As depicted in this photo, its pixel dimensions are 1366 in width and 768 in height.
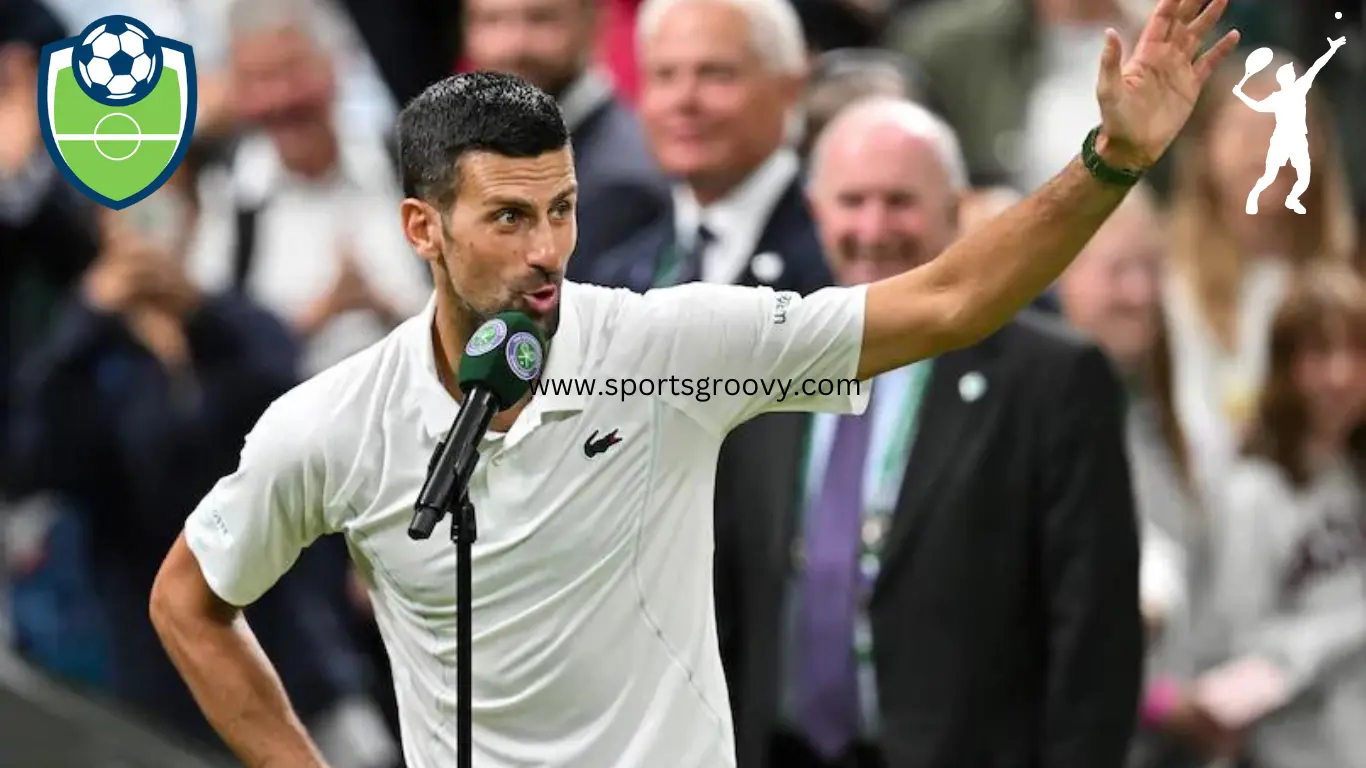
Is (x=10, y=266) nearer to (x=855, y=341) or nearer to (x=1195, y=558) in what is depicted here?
(x=1195, y=558)

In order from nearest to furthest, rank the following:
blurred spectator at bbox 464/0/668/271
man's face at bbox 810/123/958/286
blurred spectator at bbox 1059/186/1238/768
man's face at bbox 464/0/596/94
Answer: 1. man's face at bbox 810/123/958/286
2. blurred spectator at bbox 464/0/668/271
3. man's face at bbox 464/0/596/94
4. blurred spectator at bbox 1059/186/1238/768

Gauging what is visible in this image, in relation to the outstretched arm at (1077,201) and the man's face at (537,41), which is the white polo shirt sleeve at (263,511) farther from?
A: the man's face at (537,41)

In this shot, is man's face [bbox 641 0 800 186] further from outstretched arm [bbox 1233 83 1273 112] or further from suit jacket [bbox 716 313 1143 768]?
outstretched arm [bbox 1233 83 1273 112]

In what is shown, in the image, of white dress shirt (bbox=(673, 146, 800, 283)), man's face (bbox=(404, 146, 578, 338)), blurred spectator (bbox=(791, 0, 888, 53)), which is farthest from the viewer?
blurred spectator (bbox=(791, 0, 888, 53))

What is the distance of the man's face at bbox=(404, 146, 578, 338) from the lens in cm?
334

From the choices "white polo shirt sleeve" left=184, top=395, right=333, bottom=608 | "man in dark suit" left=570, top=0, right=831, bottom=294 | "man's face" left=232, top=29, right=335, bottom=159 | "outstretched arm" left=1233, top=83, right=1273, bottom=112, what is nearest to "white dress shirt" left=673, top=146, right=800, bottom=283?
"man in dark suit" left=570, top=0, right=831, bottom=294

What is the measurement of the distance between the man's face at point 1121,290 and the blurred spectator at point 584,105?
3.48 feet

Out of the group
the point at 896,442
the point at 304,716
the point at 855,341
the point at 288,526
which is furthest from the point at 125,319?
the point at 855,341

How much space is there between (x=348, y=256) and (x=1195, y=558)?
1642 millimetres

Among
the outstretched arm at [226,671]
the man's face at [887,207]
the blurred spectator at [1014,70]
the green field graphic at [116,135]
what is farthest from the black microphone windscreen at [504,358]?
the blurred spectator at [1014,70]

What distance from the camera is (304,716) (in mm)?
5621

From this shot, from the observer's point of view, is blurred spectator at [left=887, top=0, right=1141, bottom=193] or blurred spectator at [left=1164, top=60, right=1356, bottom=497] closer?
blurred spectator at [left=1164, top=60, right=1356, bottom=497]

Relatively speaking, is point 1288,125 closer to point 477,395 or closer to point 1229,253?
point 1229,253

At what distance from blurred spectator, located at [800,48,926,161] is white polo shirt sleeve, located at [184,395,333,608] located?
2101 mm
